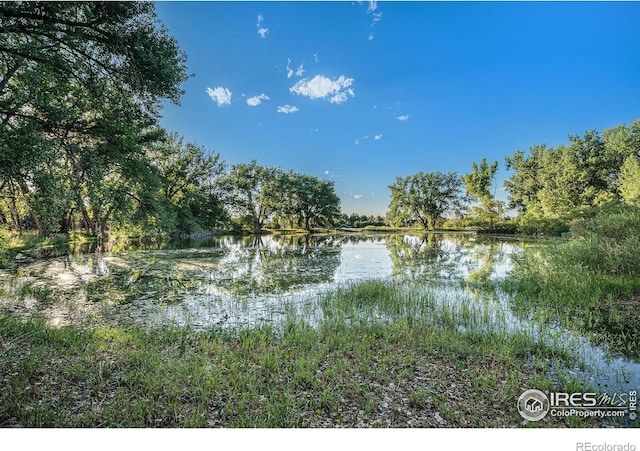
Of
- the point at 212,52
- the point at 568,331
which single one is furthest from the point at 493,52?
the point at 212,52

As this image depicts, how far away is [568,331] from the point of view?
4805 millimetres

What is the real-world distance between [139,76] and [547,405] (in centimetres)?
837

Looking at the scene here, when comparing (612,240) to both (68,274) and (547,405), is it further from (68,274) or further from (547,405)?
(68,274)

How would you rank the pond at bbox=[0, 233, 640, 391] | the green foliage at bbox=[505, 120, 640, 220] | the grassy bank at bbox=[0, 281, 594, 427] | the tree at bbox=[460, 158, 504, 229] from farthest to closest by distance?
the tree at bbox=[460, 158, 504, 229] < the green foliage at bbox=[505, 120, 640, 220] < the pond at bbox=[0, 233, 640, 391] < the grassy bank at bbox=[0, 281, 594, 427]

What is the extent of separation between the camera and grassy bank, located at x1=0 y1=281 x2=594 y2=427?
2.52 metres

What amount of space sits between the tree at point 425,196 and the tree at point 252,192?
2610 cm

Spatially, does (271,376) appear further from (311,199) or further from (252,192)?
(311,199)

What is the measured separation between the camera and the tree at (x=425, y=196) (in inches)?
2131

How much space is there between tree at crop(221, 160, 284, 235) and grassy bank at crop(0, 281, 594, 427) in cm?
4214

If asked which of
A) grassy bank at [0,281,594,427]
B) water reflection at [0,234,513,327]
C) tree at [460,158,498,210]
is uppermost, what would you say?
tree at [460,158,498,210]

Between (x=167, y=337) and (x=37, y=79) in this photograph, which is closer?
(x=167, y=337)

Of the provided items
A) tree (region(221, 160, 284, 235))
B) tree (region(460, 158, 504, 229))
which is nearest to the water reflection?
tree (region(221, 160, 284, 235))

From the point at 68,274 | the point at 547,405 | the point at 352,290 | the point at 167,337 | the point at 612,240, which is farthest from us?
the point at 68,274

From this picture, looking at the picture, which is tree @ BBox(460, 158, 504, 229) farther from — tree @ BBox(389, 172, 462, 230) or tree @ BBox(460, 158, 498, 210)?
tree @ BBox(389, 172, 462, 230)
